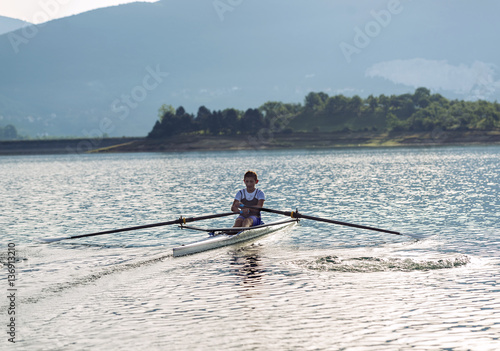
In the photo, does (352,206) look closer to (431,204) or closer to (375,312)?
(431,204)

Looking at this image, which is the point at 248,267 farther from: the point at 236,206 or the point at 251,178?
the point at 251,178

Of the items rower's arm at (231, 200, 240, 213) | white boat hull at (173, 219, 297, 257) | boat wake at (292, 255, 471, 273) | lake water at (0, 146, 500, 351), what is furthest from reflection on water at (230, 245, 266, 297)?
rower's arm at (231, 200, 240, 213)

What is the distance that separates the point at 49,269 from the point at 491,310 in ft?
51.8

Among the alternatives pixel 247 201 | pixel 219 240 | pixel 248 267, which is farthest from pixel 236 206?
pixel 248 267

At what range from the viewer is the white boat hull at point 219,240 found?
76.8 ft

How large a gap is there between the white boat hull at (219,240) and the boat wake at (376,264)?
4047 mm

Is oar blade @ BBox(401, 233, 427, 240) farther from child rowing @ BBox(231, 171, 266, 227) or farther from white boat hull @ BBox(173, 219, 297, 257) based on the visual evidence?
child rowing @ BBox(231, 171, 266, 227)

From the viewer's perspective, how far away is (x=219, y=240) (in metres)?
24.9

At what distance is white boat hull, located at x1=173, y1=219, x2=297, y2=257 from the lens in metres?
23.4

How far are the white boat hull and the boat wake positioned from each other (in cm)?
405

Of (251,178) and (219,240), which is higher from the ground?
(251,178)

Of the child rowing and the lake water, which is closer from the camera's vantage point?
the lake water

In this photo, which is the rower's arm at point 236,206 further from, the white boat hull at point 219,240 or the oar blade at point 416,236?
the oar blade at point 416,236

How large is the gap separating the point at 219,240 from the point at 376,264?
A: 7081 mm
